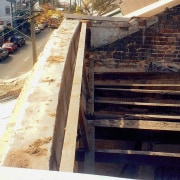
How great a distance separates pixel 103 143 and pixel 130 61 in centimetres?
169

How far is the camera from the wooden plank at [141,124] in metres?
4.17

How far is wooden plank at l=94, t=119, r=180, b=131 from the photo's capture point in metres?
4.17

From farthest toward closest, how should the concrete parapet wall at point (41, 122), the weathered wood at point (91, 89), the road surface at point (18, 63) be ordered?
the road surface at point (18, 63) → the weathered wood at point (91, 89) → the concrete parapet wall at point (41, 122)

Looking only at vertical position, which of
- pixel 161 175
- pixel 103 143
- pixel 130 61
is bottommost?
pixel 161 175

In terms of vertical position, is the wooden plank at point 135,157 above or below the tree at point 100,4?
below

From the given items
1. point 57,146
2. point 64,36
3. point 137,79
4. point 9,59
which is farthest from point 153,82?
point 9,59

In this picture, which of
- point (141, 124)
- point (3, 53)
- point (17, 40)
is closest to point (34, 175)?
point (141, 124)

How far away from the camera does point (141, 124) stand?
426cm

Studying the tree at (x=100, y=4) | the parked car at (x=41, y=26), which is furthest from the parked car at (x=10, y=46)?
the parked car at (x=41, y=26)

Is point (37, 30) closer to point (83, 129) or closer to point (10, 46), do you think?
point (10, 46)

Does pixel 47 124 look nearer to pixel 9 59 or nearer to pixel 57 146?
pixel 57 146

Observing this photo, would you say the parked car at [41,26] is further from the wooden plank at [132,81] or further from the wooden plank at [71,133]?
the wooden plank at [71,133]

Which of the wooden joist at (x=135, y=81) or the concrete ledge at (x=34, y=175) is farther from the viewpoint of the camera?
the wooden joist at (x=135, y=81)

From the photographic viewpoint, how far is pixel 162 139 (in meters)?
4.36
